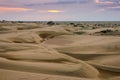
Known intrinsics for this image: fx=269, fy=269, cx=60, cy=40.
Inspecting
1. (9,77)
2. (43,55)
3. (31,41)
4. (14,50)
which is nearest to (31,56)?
(43,55)

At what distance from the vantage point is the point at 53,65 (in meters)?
3.43

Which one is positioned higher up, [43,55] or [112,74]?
[43,55]

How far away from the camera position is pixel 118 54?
4.48 metres

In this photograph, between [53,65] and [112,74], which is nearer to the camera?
[53,65]

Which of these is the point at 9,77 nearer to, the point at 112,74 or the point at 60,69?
the point at 60,69

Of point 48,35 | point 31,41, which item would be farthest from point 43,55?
point 48,35

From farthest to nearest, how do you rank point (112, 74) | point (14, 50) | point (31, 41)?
point (31, 41) → point (14, 50) → point (112, 74)

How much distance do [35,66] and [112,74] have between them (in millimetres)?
1092

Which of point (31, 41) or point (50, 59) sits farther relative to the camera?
point (31, 41)

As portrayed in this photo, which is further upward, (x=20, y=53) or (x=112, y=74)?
(x=20, y=53)

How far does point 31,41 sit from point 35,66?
12.1 ft

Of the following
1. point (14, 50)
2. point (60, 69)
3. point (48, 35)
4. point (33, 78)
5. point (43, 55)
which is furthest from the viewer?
point (48, 35)

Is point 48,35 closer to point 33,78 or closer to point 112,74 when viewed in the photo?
point 112,74

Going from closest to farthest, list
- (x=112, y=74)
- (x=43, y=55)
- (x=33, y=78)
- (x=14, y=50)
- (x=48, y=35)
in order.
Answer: (x=33, y=78), (x=112, y=74), (x=43, y=55), (x=14, y=50), (x=48, y=35)
